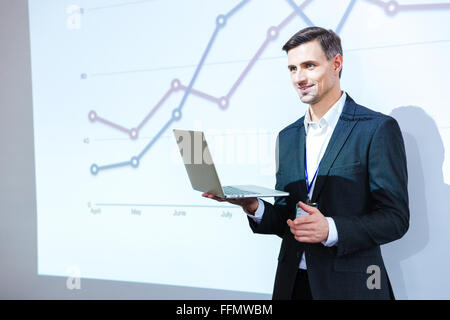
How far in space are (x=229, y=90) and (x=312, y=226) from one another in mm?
902

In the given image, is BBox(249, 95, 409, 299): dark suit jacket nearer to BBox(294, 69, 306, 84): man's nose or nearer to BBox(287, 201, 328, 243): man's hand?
BBox(287, 201, 328, 243): man's hand

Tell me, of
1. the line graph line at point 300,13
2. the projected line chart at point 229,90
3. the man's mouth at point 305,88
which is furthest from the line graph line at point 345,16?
the man's mouth at point 305,88

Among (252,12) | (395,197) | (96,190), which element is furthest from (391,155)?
(96,190)

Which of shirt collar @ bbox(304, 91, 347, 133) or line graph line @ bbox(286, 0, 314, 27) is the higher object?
line graph line @ bbox(286, 0, 314, 27)

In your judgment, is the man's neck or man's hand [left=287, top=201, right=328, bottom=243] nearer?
man's hand [left=287, top=201, right=328, bottom=243]

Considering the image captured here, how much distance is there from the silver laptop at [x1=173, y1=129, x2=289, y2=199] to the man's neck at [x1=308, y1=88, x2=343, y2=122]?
0.27 meters

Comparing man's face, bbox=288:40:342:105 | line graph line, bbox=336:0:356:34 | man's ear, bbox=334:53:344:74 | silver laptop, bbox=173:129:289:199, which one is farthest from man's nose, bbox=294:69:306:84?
line graph line, bbox=336:0:356:34

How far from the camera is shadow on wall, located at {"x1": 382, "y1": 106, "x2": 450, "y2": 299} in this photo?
4.95 feet

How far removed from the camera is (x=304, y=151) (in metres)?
1.33

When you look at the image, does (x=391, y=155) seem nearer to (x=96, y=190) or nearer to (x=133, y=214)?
(x=133, y=214)

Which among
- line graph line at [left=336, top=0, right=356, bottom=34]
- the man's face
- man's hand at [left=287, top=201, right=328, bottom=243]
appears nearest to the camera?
man's hand at [left=287, top=201, right=328, bottom=243]

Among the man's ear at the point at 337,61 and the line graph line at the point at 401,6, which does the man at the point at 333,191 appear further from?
the line graph line at the point at 401,6

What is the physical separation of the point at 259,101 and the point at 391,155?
752 mm
